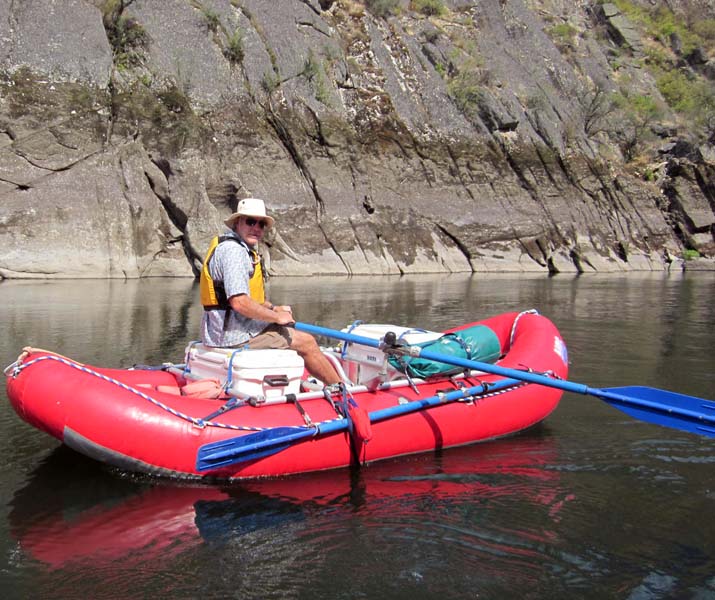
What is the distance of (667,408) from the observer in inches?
199

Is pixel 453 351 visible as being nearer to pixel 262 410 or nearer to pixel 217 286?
pixel 262 410

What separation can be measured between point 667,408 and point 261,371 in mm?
2998

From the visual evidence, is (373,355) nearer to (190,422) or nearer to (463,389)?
(463,389)

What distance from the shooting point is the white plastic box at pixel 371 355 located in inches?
245

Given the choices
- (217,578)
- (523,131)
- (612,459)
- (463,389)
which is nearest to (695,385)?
(612,459)

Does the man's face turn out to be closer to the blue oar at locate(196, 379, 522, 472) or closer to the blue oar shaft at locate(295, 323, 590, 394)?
the blue oar shaft at locate(295, 323, 590, 394)

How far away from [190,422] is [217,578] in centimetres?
147

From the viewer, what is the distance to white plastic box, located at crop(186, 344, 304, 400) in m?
5.33

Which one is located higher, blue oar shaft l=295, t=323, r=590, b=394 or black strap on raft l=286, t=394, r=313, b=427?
blue oar shaft l=295, t=323, r=590, b=394

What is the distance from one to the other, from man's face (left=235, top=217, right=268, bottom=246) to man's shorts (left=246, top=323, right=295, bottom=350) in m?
0.72

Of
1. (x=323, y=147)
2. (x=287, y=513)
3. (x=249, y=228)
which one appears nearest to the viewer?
(x=287, y=513)

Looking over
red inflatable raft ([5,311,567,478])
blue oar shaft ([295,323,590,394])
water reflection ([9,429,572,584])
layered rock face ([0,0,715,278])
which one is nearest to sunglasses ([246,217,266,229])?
red inflatable raft ([5,311,567,478])

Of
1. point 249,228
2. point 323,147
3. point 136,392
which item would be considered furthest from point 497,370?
point 323,147

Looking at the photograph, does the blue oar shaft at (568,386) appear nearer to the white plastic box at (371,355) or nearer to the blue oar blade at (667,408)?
the blue oar blade at (667,408)
